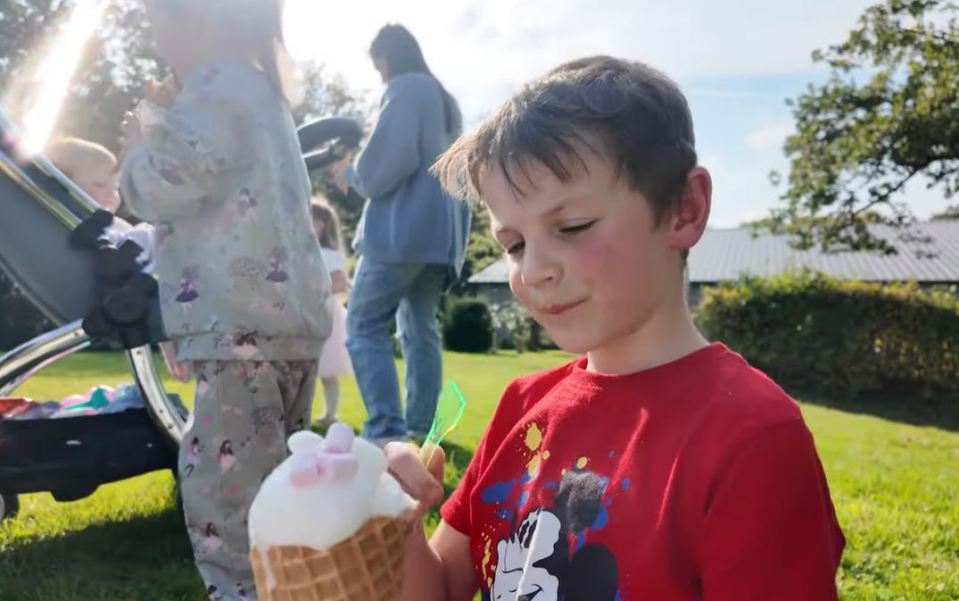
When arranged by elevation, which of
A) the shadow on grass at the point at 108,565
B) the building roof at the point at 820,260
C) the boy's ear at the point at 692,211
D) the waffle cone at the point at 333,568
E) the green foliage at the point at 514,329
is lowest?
the building roof at the point at 820,260

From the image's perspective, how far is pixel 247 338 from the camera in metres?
2.54

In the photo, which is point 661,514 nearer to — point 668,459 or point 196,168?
point 668,459

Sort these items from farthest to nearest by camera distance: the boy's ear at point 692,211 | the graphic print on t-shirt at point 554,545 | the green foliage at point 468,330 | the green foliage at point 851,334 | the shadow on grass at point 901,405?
the green foliage at point 468,330, the green foliage at point 851,334, the shadow on grass at point 901,405, the boy's ear at point 692,211, the graphic print on t-shirt at point 554,545

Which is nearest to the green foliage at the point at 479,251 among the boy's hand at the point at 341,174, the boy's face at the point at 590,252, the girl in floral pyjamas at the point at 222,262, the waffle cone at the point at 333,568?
the boy's hand at the point at 341,174

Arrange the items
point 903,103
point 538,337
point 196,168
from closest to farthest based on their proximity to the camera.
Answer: point 196,168, point 903,103, point 538,337

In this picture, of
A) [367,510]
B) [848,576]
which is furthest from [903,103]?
[367,510]

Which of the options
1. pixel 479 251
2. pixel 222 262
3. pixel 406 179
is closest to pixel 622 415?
pixel 222 262

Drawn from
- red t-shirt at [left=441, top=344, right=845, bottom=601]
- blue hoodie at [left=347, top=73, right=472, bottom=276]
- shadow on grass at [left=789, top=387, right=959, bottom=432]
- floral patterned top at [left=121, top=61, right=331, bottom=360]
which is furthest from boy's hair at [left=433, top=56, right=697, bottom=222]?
shadow on grass at [left=789, top=387, right=959, bottom=432]

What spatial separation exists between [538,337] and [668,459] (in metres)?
23.9

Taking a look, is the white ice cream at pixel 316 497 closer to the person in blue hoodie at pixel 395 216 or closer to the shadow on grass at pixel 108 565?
the shadow on grass at pixel 108 565

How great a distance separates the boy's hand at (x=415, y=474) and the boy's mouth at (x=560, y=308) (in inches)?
11.6

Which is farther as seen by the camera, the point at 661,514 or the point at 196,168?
the point at 196,168

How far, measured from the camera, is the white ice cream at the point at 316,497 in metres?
1.02

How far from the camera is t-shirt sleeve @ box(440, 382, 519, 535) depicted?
145 cm
